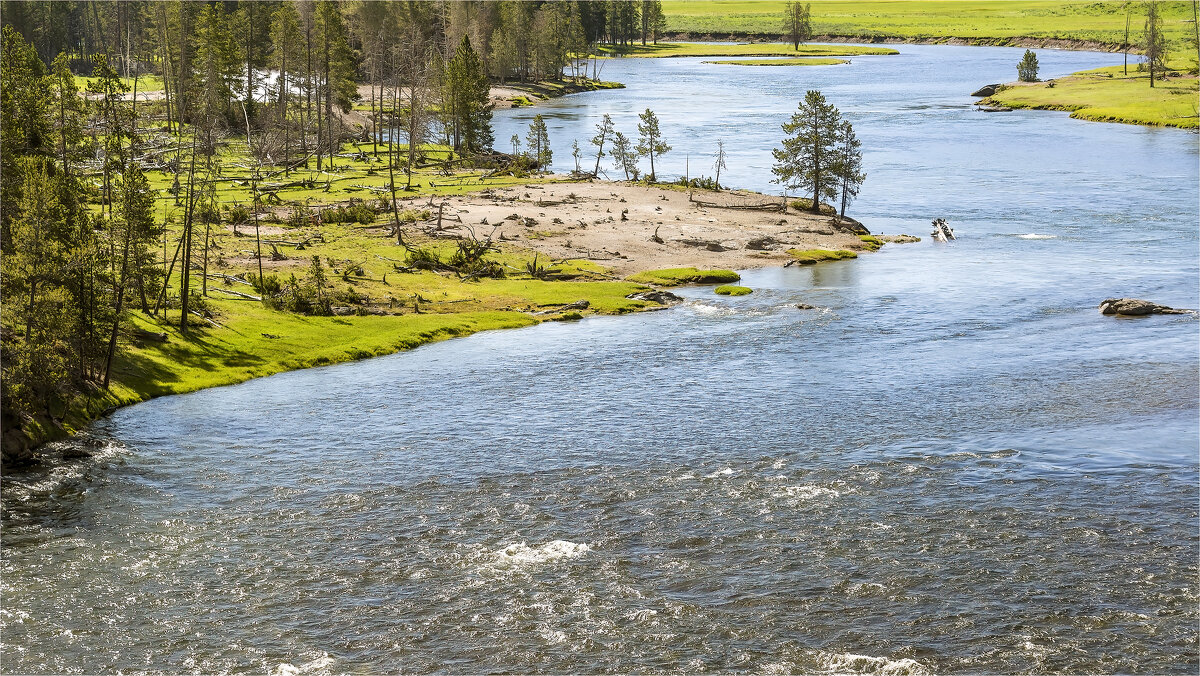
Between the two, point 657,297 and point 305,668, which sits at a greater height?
point 657,297

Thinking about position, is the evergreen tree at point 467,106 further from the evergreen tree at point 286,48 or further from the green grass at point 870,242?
the green grass at point 870,242

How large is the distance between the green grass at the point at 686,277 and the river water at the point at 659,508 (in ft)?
39.4

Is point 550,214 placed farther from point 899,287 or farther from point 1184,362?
point 1184,362

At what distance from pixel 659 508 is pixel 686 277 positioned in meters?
49.7

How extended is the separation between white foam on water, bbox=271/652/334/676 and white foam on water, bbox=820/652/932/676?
14.3 m

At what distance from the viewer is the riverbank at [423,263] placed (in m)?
61.2

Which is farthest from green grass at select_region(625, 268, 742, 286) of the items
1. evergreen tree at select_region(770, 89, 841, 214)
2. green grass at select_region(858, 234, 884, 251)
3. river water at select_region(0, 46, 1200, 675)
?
evergreen tree at select_region(770, 89, 841, 214)

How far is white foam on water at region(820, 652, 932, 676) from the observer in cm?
2988

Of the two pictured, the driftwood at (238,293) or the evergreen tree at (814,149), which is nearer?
the driftwood at (238,293)

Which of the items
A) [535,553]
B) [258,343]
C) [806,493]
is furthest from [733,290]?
[535,553]

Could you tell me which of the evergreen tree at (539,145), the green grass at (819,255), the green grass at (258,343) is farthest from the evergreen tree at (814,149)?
the green grass at (258,343)

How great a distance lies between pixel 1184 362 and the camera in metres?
62.6

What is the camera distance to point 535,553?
37406mm

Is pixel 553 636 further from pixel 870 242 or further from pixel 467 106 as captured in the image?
pixel 467 106
